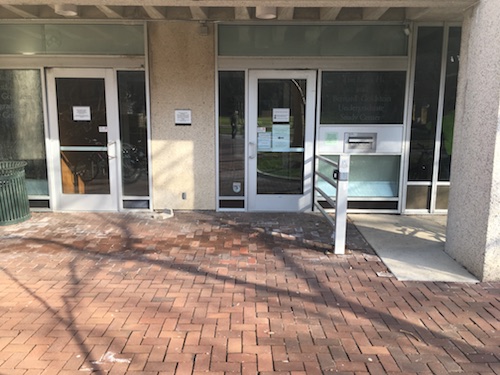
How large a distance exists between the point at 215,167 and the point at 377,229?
2.64 metres

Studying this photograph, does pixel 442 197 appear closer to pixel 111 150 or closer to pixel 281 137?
pixel 281 137

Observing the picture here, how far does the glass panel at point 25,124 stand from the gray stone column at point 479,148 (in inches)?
233

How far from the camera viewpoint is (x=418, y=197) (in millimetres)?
6777

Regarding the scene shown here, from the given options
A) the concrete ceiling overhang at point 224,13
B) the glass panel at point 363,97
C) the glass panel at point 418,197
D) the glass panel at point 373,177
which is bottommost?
the glass panel at point 418,197

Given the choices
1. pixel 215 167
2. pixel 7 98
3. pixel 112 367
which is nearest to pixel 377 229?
pixel 215 167

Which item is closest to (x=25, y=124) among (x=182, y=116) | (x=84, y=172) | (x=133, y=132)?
(x=84, y=172)

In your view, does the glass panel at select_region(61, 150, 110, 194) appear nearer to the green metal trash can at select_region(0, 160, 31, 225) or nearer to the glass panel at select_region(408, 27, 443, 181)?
the green metal trash can at select_region(0, 160, 31, 225)

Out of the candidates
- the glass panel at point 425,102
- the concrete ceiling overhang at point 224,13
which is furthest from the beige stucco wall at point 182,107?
the glass panel at point 425,102

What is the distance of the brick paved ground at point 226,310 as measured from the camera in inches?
115

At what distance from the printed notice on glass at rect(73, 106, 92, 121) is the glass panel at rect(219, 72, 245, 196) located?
6.80 feet

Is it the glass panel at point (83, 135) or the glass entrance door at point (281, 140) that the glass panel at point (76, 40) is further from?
the glass entrance door at point (281, 140)

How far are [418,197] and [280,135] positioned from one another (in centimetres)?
242

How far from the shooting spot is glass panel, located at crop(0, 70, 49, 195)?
6.56 meters

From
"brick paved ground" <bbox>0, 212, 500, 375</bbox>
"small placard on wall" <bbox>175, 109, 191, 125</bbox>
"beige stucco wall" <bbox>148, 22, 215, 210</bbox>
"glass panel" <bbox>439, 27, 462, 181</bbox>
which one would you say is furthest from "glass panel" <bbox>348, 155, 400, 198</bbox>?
"small placard on wall" <bbox>175, 109, 191, 125</bbox>
